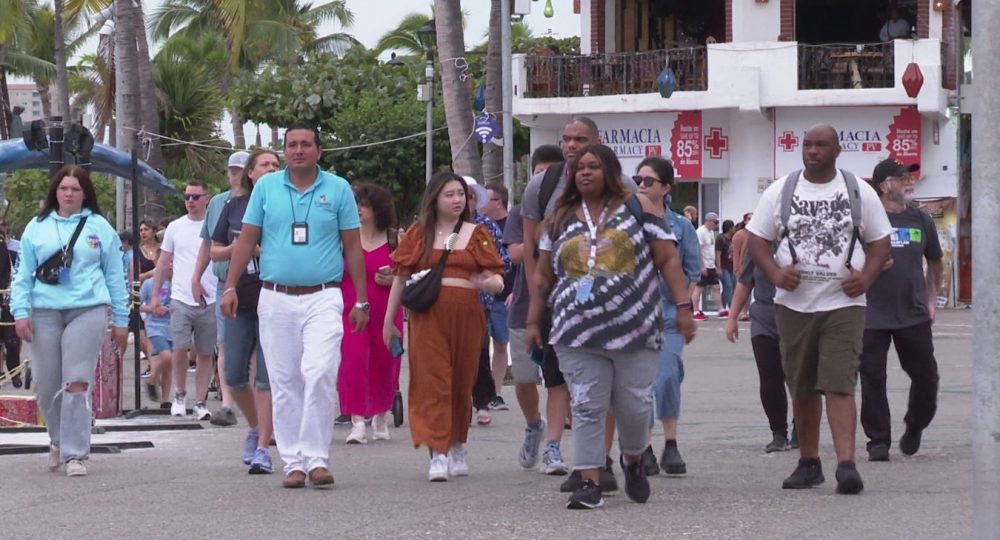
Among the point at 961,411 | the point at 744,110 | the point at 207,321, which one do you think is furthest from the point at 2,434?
the point at 744,110

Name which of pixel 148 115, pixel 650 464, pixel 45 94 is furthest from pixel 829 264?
pixel 45 94

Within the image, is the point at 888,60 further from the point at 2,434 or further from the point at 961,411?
the point at 2,434

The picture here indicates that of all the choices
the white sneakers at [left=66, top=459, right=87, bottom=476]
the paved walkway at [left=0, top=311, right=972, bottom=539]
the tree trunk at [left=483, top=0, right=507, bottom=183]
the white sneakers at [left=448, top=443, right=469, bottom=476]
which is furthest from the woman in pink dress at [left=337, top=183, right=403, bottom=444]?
the tree trunk at [left=483, top=0, right=507, bottom=183]

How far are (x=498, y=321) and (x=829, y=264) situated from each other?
529 cm

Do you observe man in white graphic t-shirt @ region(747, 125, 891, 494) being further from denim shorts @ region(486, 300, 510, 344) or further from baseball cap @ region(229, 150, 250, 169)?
denim shorts @ region(486, 300, 510, 344)

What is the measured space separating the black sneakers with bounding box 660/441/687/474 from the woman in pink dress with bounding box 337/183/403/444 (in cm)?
271

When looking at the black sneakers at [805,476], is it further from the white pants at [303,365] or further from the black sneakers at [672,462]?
the white pants at [303,365]

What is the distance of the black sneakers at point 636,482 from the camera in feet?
28.4

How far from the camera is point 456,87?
2123 centimetres

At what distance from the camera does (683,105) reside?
34.0 meters

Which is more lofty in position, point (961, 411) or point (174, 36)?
point (174, 36)

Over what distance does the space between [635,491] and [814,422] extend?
3.79 feet

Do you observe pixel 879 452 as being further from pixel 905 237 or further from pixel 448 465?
pixel 448 465

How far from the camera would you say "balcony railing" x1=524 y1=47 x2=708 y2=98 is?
34406 mm
